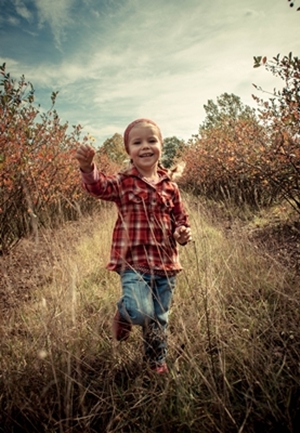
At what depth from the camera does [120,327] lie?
1.66 m

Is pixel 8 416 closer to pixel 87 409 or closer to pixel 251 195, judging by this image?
pixel 87 409

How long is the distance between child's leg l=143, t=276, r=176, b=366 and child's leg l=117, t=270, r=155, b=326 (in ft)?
0.18

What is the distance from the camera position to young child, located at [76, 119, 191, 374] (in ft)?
5.22

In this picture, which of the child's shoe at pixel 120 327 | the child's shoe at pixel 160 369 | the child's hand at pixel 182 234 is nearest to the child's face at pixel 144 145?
the child's hand at pixel 182 234

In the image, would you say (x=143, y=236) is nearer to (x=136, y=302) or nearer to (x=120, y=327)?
(x=136, y=302)

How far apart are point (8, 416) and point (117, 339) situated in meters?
0.61

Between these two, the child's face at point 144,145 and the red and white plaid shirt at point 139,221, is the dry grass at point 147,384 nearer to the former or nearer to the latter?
the red and white plaid shirt at point 139,221

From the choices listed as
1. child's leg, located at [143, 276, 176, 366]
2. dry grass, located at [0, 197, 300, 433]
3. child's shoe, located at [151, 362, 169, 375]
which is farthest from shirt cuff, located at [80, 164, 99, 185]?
child's shoe, located at [151, 362, 169, 375]

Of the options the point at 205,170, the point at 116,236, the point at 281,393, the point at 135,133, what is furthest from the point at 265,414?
the point at 205,170

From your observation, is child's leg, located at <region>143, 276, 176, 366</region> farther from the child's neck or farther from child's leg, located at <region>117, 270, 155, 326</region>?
the child's neck

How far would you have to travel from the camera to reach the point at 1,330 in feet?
6.61

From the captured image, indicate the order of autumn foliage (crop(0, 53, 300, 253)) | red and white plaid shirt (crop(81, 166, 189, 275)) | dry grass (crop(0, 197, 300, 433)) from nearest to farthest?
dry grass (crop(0, 197, 300, 433)) < red and white plaid shirt (crop(81, 166, 189, 275)) < autumn foliage (crop(0, 53, 300, 253))

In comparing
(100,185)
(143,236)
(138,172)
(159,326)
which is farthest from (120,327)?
(138,172)

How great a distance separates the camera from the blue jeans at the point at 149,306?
155 cm
